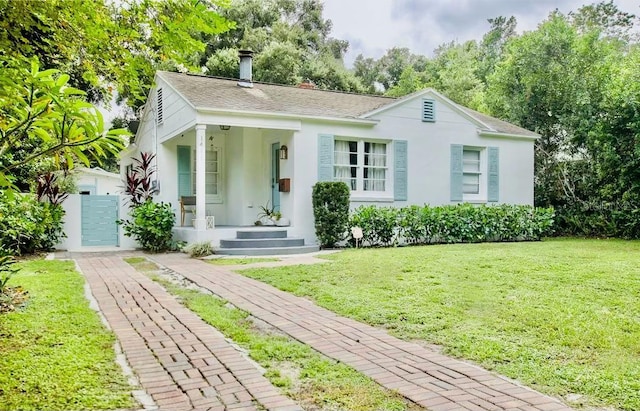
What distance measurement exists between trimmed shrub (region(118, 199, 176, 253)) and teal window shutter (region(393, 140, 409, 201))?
5964 millimetres

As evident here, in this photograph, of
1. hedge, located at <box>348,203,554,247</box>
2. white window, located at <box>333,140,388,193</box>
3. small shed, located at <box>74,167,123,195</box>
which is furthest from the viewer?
small shed, located at <box>74,167,123,195</box>

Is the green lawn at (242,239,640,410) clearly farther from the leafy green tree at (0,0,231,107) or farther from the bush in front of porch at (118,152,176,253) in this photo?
the bush in front of porch at (118,152,176,253)

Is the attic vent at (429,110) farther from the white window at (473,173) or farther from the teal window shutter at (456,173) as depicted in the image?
the white window at (473,173)

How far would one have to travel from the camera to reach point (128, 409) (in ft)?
9.55

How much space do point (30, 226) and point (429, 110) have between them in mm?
10404

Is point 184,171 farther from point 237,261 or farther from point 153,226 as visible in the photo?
point 237,261

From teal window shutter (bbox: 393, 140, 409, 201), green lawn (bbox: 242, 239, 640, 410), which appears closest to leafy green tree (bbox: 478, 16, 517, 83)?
teal window shutter (bbox: 393, 140, 409, 201)

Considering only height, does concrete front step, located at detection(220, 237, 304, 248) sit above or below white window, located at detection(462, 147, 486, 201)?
below

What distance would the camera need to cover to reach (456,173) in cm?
1459

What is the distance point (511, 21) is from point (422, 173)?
43012mm

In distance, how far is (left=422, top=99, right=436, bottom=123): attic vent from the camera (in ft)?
46.4

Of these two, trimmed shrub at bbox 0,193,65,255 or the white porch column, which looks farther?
the white porch column

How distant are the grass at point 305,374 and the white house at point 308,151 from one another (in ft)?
22.9

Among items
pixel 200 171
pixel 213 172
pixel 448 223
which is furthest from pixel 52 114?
pixel 213 172
